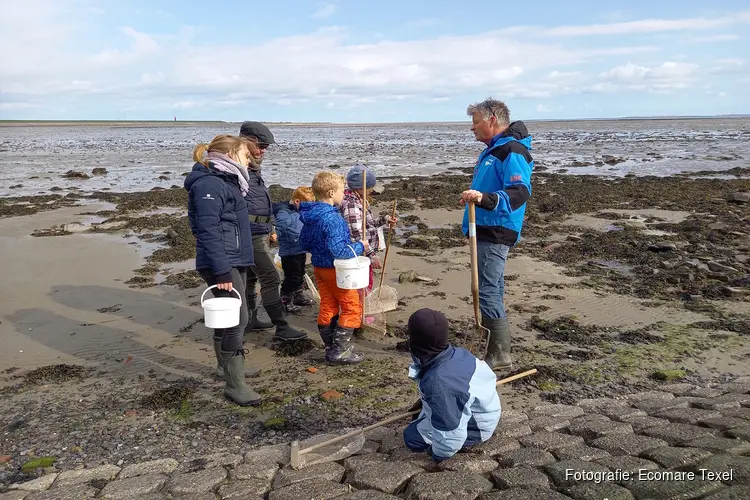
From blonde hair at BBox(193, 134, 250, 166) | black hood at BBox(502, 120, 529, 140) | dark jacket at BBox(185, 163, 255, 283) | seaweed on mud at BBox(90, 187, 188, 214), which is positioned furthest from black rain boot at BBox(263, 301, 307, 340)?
seaweed on mud at BBox(90, 187, 188, 214)

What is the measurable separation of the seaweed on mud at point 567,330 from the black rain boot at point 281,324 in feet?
8.60

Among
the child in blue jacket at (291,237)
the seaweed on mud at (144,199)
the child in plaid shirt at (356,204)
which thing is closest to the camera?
the child in plaid shirt at (356,204)

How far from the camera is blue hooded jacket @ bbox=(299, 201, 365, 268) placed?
505 cm

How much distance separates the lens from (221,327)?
4.34 m

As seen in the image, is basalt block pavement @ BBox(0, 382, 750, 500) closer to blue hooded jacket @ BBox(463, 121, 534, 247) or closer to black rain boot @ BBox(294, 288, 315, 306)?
blue hooded jacket @ BBox(463, 121, 534, 247)

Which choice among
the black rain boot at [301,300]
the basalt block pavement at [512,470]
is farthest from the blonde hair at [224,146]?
the black rain boot at [301,300]

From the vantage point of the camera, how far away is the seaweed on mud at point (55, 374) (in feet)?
17.0

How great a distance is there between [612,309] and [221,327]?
469 cm

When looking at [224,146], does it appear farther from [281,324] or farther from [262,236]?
[281,324]

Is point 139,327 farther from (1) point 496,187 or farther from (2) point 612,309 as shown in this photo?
(2) point 612,309

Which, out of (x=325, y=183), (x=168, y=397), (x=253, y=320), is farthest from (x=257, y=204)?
(x=168, y=397)

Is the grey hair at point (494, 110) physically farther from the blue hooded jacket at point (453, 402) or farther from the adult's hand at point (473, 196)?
the blue hooded jacket at point (453, 402)

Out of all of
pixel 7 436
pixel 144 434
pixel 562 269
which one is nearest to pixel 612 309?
pixel 562 269

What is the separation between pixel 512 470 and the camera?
10.6 feet
